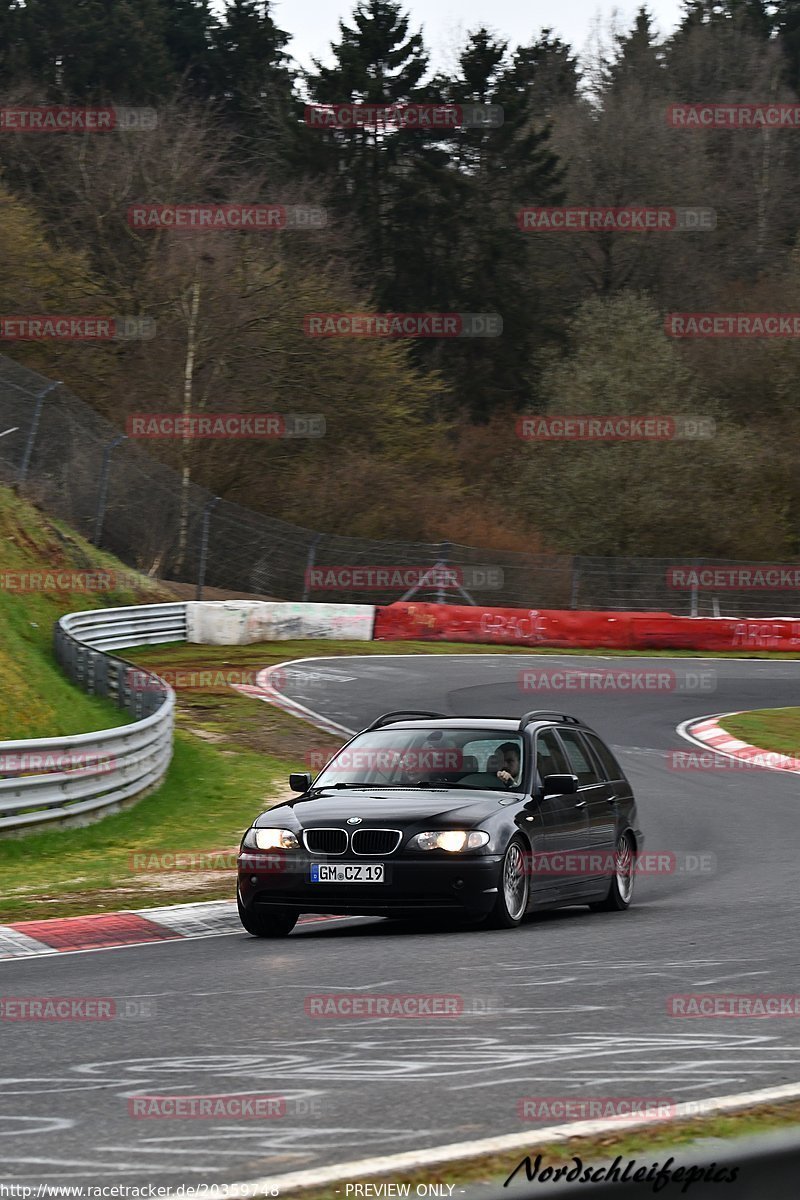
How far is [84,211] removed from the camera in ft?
171

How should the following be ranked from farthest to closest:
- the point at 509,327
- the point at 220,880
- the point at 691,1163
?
the point at 509,327, the point at 220,880, the point at 691,1163

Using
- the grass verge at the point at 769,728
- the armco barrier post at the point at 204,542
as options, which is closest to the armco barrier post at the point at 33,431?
the armco barrier post at the point at 204,542

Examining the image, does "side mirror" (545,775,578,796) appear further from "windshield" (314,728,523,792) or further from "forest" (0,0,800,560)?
"forest" (0,0,800,560)

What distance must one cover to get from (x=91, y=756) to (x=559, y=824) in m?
5.96

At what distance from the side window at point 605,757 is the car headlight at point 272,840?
3043 millimetres

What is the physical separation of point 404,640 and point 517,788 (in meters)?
23.8

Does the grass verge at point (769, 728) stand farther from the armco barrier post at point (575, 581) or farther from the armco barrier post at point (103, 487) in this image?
the armco barrier post at point (103, 487)

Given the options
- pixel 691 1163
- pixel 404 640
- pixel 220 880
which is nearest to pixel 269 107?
pixel 404 640

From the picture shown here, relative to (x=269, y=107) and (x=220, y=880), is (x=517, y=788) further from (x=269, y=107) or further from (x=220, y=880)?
(x=269, y=107)

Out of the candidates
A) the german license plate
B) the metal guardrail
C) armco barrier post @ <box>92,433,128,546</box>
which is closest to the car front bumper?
the german license plate

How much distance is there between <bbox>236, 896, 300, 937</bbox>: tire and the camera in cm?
1014

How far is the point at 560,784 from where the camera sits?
1068 cm

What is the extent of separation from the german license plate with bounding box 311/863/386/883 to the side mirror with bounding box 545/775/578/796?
1488 mm

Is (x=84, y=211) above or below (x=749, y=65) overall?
below
